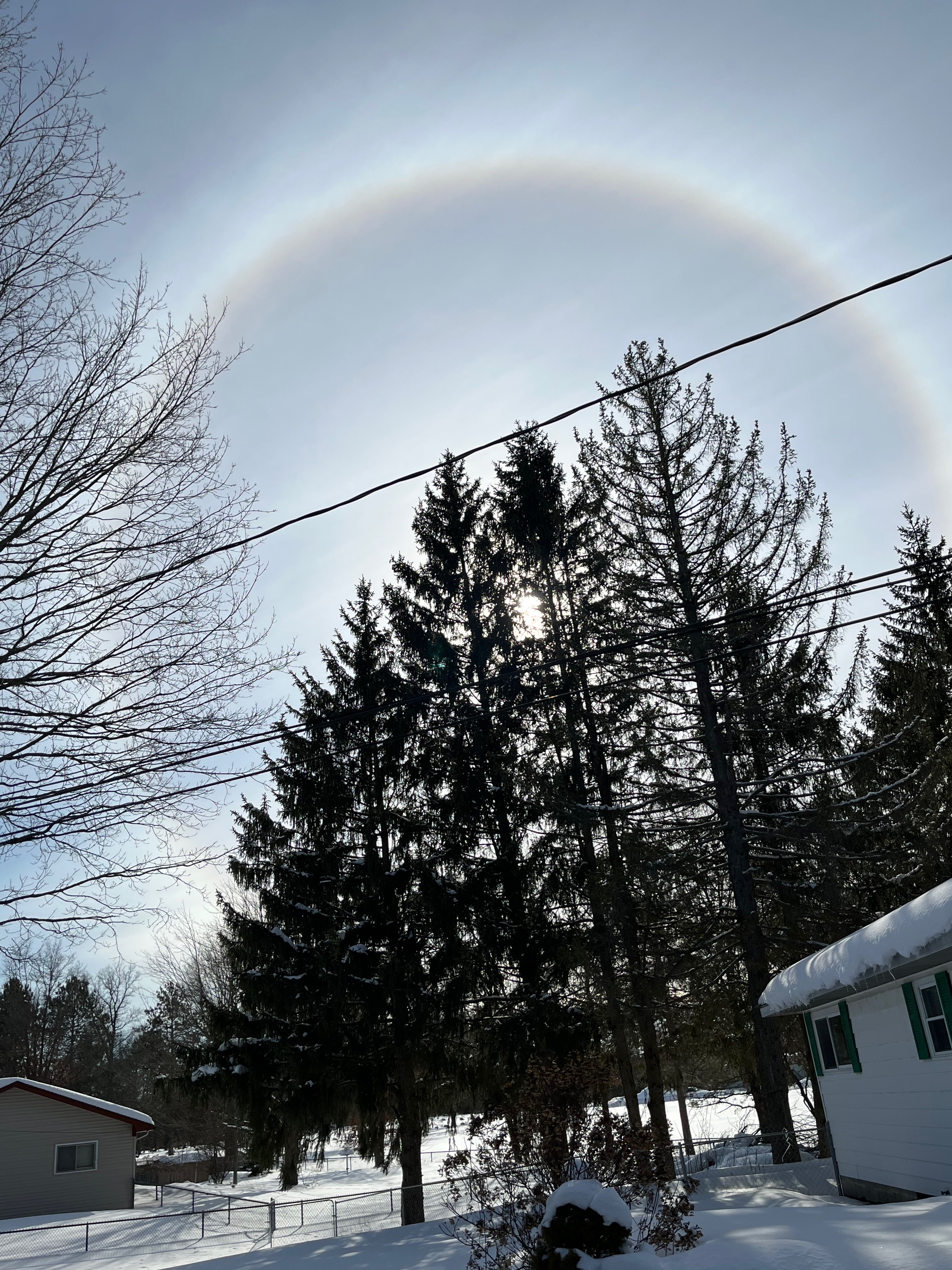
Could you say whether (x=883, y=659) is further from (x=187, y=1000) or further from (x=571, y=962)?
(x=187, y=1000)

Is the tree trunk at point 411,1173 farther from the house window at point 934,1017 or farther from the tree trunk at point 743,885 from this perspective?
the house window at point 934,1017

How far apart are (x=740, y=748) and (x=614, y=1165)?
35.5 ft

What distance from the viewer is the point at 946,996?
816 centimetres

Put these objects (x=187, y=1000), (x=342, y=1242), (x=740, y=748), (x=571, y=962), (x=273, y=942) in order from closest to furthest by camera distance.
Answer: (x=342, y=1242) → (x=571, y=962) → (x=273, y=942) → (x=740, y=748) → (x=187, y=1000)

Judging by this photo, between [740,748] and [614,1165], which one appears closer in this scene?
[614,1165]

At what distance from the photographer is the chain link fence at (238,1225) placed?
1686cm

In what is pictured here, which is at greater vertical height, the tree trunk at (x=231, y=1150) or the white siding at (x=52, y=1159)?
the white siding at (x=52, y=1159)

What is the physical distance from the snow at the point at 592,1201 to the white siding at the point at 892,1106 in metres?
4.14

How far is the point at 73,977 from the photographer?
54.0 metres

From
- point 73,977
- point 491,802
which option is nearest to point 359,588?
point 491,802

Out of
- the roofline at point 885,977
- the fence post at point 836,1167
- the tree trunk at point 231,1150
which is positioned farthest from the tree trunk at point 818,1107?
the tree trunk at point 231,1150


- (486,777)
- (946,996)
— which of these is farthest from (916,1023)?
(486,777)

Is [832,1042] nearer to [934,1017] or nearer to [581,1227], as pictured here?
[934,1017]

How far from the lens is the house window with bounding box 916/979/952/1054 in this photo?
835 centimetres
